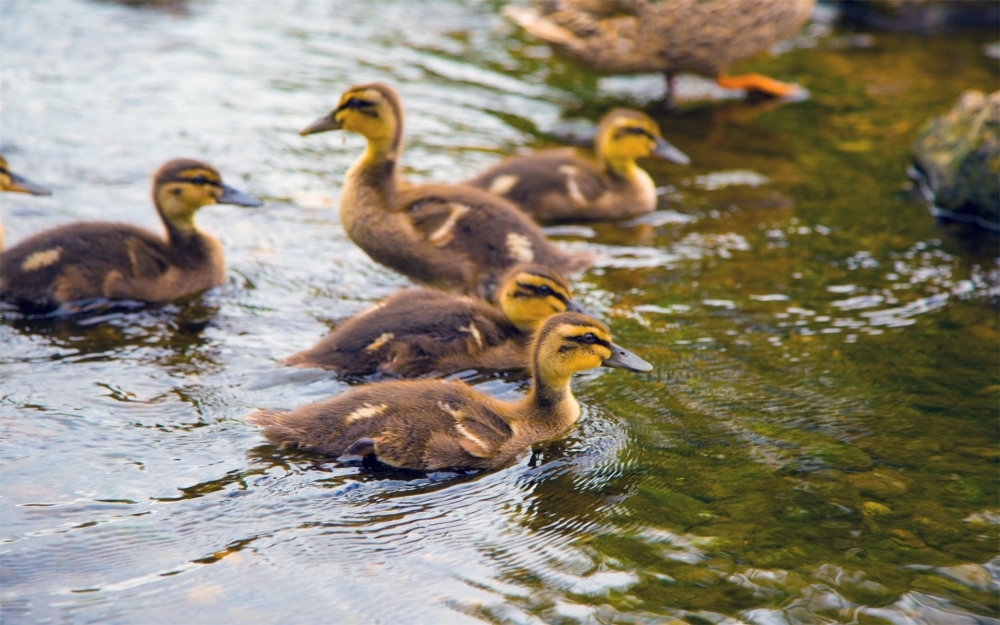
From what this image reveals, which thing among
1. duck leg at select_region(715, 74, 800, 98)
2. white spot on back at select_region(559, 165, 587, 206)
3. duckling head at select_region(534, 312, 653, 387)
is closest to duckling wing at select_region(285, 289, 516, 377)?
duckling head at select_region(534, 312, 653, 387)

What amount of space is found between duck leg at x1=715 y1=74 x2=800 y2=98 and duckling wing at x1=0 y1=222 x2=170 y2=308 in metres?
5.07

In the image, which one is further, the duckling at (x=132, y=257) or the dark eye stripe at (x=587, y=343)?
the duckling at (x=132, y=257)

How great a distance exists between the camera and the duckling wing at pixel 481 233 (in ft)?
18.1

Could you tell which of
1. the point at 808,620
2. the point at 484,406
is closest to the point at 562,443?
the point at 484,406

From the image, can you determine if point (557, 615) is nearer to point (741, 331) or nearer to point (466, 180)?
point (741, 331)

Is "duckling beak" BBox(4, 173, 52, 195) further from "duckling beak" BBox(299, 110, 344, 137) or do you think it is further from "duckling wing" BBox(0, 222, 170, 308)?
"duckling beak" BBox(299, 110, 344, 137)

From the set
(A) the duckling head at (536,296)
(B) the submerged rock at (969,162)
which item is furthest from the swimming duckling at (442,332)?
(B) the submerged rock at (969,162)

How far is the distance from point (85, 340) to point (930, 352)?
364 centimetres

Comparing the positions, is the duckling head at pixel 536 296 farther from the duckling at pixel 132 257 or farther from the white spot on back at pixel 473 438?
the duckling at pixel 132 257

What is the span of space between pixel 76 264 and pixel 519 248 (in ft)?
6.91

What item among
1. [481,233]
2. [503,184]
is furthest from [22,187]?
[503,184]

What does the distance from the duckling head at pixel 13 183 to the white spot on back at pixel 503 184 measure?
246 cm

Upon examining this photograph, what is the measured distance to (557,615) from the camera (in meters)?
A: 3.02

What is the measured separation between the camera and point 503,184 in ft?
21.2
